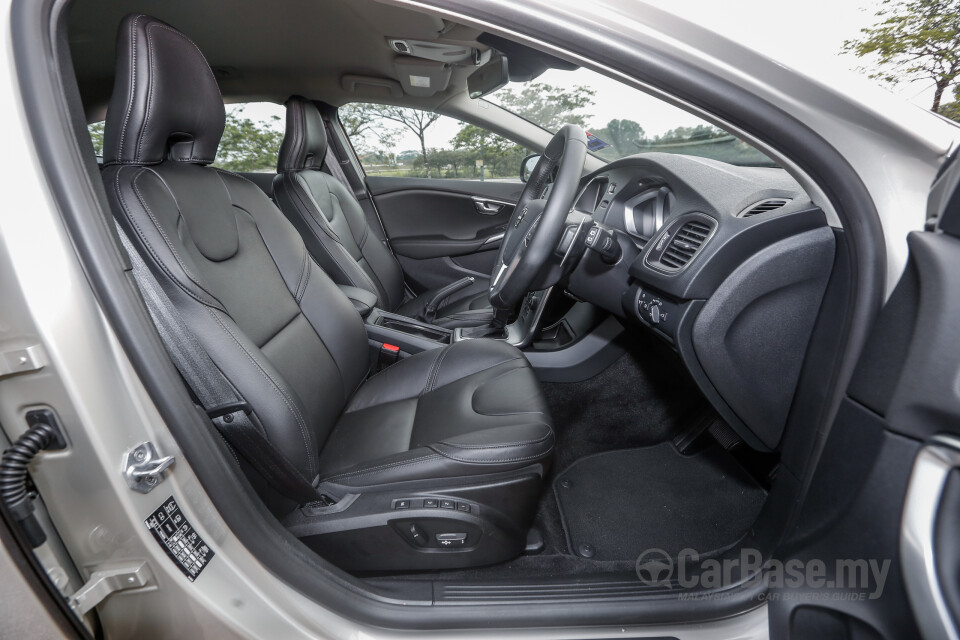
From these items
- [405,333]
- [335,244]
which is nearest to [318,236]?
[335,244]

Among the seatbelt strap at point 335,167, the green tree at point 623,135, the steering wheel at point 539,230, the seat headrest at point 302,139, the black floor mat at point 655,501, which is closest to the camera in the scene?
the steering wheel at point 539,230

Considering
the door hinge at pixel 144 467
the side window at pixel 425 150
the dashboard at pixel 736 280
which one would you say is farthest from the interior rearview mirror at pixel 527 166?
the door hinge at pixel 144 467

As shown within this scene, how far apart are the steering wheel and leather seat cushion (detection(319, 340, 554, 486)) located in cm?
22

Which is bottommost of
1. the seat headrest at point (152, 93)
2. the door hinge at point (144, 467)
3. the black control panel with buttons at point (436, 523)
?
the black control panel with buttons at point (436, 523)

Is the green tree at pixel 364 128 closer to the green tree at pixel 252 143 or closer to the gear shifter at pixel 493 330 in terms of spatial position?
the green tree at pixel 252 143

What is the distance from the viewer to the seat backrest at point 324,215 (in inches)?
83.2

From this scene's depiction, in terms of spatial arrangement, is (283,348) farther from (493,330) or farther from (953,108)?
(953,108)

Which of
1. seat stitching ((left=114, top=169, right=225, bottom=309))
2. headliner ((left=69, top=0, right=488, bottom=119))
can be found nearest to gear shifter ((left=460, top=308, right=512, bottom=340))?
headliner ((left=69, top=0, right=488, bottom=119))

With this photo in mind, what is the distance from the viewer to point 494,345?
157cm

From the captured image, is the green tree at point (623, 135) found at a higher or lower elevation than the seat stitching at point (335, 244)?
higher

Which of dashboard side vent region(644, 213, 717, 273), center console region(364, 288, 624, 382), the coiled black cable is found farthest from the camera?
center console region(364, 288, 624, 382)

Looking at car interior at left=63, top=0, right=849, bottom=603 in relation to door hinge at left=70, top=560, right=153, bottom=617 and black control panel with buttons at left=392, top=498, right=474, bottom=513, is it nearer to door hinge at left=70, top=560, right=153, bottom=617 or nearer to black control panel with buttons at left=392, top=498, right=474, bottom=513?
black control panel with buttons at left=392, top=498, right=474, bottom=513

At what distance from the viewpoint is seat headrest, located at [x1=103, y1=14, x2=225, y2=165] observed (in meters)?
0.89

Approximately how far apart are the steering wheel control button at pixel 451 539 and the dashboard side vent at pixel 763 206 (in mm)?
854
